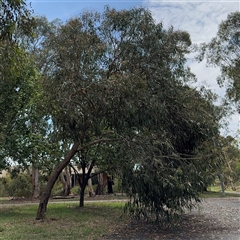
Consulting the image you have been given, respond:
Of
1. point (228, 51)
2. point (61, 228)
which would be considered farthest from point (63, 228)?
point (228, 51)

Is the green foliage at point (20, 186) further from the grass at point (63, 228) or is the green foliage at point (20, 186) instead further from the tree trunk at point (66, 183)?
the grass at point (63, 228)

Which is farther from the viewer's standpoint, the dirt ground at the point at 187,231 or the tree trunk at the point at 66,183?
the tree trunk at the point at 66,183

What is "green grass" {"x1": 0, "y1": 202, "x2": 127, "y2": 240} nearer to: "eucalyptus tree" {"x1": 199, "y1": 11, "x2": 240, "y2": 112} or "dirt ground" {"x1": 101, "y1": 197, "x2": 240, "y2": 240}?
"dirt ground" {"x1": 101, "y1": 197, "x2": 240, "y2": 240}

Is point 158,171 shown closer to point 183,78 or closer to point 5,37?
point 183,78

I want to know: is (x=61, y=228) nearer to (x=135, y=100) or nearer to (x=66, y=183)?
(x=135, y=100)

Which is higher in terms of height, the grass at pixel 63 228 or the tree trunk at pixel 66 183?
the tree trunk at pixel 66 183

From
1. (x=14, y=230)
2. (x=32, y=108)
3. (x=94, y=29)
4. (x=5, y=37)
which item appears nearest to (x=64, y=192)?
(x=32, y=108)

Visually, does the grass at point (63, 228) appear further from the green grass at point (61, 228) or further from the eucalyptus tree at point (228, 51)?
the eucalyptus tree at point (228, 51)

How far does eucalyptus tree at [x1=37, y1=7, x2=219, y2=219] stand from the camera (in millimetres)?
8344

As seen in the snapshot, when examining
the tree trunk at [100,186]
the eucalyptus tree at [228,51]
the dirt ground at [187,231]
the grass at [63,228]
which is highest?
the eucalyptus tree at [228,51]

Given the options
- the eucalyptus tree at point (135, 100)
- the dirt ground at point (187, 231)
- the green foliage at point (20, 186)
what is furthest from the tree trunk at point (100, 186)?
the eucalyptus tree at point (135, 100)

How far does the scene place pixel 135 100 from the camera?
8344 mm

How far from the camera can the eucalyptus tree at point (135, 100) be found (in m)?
8.34

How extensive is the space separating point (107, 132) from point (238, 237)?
4780mm
